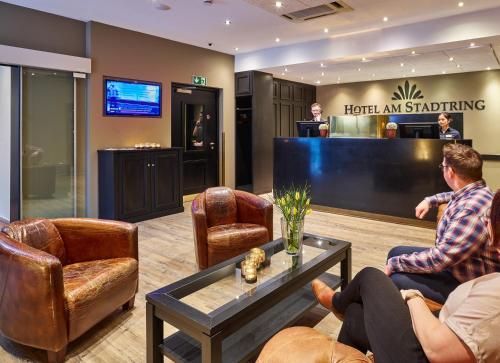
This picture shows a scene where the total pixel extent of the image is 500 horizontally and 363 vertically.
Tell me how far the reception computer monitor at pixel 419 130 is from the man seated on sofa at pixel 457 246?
349 cm

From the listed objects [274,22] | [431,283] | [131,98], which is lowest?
[431,283]

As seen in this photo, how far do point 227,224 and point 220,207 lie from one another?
19 cm

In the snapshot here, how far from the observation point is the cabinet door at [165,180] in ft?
19.1

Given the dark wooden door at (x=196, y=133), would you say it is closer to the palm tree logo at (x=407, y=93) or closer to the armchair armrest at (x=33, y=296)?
the palm tree logo at (x=407, y=93)

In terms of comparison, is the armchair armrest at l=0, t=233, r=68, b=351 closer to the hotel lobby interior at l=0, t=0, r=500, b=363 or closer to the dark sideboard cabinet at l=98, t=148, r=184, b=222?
the hotel lobby interior at l=0, t=0, r=500, b=363

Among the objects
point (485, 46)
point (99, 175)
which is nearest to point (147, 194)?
point (99, 175)

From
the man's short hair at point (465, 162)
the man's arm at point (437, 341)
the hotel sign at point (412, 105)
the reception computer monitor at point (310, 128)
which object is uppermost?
the hotel sign at point (412, 105)

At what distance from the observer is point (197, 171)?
24.4 feet

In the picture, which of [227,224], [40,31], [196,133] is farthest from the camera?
[196,133]

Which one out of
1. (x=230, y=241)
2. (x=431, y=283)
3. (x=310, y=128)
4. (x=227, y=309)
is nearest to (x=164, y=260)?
(x=230, y=241)

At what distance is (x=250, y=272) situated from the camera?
88.7 inches

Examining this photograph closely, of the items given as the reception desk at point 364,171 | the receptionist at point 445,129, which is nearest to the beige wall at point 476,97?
the receptionist at point 445,129

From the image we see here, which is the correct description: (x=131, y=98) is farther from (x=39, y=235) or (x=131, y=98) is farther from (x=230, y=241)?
(x=39, y=235)

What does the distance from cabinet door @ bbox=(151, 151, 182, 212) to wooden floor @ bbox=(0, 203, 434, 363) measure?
0.27 meters
